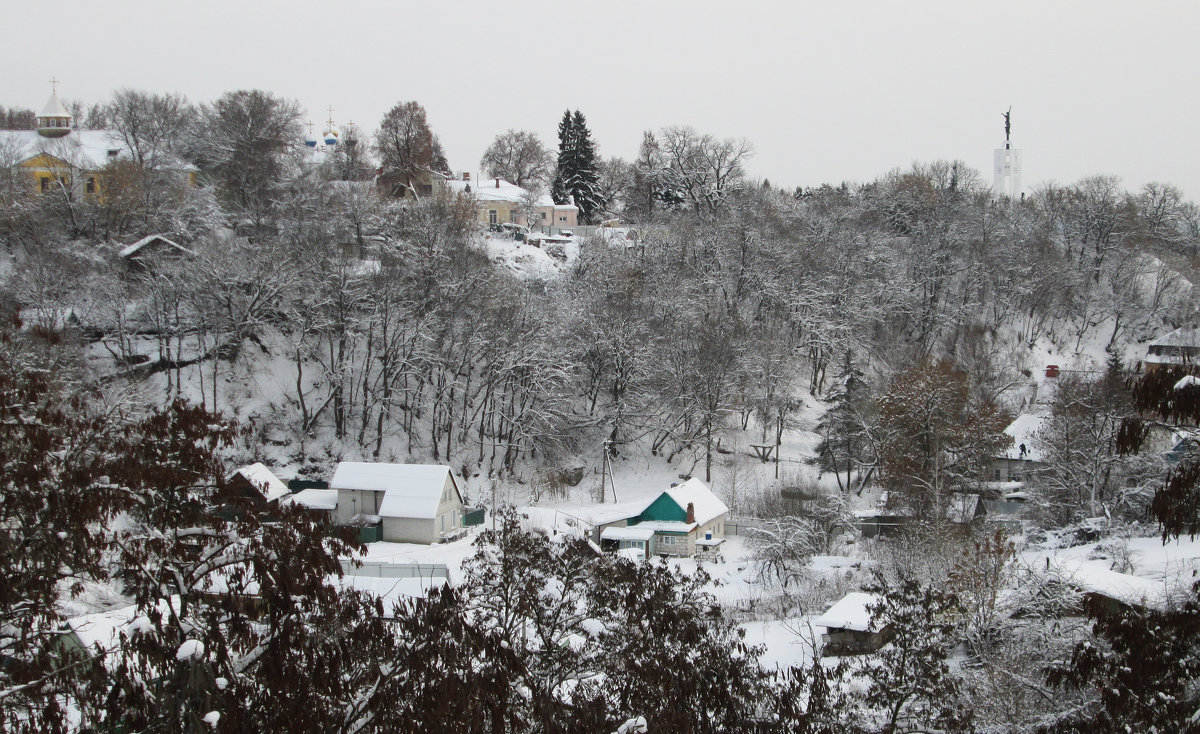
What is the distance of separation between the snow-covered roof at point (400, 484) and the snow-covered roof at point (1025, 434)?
65.0 feet

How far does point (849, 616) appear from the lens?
17.1 m

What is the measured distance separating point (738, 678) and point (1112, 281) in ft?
157

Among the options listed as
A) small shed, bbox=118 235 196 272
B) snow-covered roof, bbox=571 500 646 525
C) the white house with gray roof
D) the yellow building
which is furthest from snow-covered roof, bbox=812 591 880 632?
the yellow building

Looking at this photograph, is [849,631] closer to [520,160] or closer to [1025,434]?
[1025,434]

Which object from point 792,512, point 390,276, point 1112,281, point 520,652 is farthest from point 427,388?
point 1112,281

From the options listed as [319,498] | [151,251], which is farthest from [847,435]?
[151,251]

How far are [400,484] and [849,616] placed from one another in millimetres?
14793

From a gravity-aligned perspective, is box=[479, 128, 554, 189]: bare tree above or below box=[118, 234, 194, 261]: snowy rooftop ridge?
above

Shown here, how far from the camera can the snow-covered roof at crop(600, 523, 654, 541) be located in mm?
26375

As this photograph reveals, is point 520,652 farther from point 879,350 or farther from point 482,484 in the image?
point 879,350

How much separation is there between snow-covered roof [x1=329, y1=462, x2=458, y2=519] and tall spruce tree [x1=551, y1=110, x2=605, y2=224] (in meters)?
32.5

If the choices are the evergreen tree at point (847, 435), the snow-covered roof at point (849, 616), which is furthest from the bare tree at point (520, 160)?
the snow-covered roof at point (849, 616)

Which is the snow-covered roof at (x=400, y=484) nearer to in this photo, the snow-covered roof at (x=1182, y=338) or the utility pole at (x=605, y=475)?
the utility pole at (x=605, y=475)

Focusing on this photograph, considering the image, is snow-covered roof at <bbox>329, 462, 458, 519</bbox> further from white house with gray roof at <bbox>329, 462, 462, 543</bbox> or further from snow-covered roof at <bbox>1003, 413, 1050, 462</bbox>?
snow-covered roof at <bbox>1003, 413, 1050, 462</bbox>
